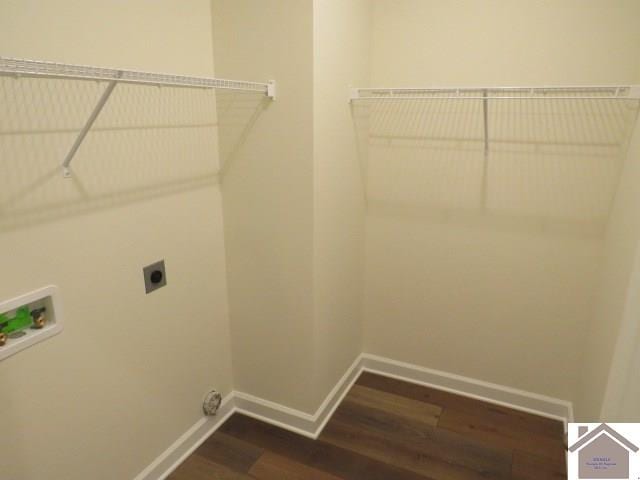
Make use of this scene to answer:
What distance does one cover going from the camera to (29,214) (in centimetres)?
127

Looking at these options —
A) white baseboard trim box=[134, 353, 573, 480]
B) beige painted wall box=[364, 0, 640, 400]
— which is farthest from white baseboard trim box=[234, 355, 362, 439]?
beige painted wall box=[364, 0, 640, 400]

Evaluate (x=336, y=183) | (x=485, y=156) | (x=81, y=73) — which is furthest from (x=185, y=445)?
(x=485, y=156)

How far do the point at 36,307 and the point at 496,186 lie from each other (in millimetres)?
2006

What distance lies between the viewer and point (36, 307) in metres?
1.35

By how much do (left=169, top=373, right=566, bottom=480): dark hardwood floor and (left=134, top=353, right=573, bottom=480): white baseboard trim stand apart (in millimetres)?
40

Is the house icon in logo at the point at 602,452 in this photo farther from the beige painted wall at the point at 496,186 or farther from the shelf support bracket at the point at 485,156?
the shelf support bracket at the point at 485,156

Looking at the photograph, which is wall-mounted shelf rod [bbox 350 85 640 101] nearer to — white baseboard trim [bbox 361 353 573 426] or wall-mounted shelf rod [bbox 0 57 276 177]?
wall-mounted shelf rod [bbox 0 57 276 177]

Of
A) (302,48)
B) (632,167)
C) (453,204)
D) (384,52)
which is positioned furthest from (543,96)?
(302,48)

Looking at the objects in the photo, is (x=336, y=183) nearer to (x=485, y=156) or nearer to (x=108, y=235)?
(x=485, y=156)

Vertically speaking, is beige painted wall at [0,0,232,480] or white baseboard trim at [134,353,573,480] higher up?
beige painted wall at [0,0,232,480]

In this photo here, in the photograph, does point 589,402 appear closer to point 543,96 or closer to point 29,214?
point 543,96

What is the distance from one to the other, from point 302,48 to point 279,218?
0.73 m

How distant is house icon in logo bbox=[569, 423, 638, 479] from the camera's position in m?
1.26

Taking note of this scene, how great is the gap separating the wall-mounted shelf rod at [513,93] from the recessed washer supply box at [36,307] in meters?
1.54
